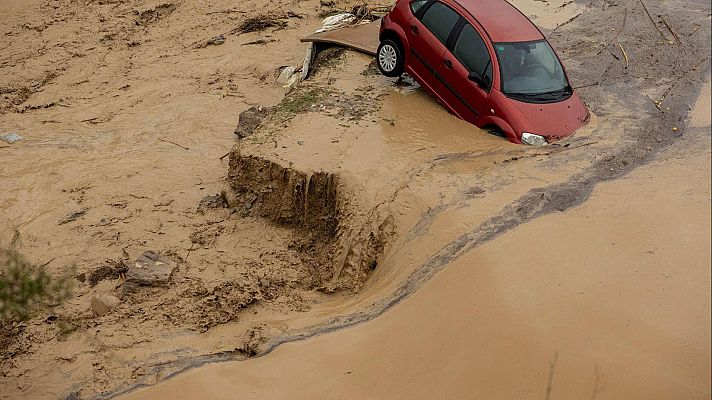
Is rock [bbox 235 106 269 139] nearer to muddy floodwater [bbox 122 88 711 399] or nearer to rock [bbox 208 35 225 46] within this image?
rock [bbox 208 35 225 46]

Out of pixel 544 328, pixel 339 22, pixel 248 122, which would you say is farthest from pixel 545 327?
pixel 339 22

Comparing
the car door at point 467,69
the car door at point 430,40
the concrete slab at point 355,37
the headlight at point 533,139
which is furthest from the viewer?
the concrete slab at point 355,37

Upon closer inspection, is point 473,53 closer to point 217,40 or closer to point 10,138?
point 217,40

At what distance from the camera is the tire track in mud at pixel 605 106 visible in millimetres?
6383

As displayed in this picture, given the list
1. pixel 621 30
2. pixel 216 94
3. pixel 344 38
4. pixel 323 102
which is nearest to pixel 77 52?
pixel 216 94

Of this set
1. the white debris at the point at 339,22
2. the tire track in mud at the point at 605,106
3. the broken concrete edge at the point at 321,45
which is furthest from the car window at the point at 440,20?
the white debris at the point at 339,22

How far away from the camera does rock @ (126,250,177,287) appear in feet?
23.9

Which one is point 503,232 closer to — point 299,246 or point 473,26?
point 299,246

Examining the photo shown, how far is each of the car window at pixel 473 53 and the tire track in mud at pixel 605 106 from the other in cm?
164

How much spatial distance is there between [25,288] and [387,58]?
5722mm

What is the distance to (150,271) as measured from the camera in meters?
7.38

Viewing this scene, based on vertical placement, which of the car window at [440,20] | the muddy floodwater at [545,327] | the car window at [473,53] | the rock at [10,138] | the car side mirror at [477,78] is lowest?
the rock at [10,138]

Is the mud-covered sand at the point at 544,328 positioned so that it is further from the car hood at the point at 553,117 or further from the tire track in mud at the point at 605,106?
the car hood at the point at 553,117

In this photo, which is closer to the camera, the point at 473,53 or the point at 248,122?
the point at 473,53
